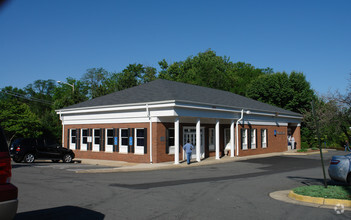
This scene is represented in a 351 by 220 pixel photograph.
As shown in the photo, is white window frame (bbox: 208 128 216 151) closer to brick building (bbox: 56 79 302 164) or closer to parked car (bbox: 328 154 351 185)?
brick building (bbox: 56 79 302 164)

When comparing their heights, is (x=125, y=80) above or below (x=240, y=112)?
above

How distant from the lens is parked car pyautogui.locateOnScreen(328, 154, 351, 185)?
37.3 feet

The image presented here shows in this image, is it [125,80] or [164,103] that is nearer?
[164,103]

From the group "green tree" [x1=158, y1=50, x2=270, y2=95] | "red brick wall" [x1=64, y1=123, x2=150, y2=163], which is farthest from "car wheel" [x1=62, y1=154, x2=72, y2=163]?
"green tree" [x1=158, y1=50, x2=270, y2=95]

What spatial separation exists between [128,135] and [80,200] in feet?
46.1

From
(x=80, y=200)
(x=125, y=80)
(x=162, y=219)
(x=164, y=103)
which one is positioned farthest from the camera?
(x=125, y=80)

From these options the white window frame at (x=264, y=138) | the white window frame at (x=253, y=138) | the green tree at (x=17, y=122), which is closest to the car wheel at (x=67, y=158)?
the green tree at (x=17, y=122)

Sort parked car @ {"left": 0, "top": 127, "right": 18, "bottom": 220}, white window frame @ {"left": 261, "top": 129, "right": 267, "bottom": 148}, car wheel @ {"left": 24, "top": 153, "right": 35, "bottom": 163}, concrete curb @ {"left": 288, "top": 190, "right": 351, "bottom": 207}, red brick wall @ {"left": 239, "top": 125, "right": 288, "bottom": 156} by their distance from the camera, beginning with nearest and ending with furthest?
parked car @ {"left": 0, "top": 127, "right": 18, "bottom": 220} < concrete curb @ {"left": 288, "top": 190, "right": 351, "bottom": 207} < car wheel @ {"left": 24, "top": 153, "right": 35, "bottom": 163} < red brick wall @ {"left": 239, "top": 125, "right": 288, "bottom": 156} < white window frame @ {"left": 261, "top": 129, "right": 267, "bottom": 148}

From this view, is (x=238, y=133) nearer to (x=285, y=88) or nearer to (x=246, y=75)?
(x=285, y=88)

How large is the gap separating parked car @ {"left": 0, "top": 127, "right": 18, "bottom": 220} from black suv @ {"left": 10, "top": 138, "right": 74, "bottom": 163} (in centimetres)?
1887

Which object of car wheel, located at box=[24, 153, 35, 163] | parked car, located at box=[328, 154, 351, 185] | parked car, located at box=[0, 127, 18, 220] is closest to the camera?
parked car, located at box=[0, 127, 18, 220]

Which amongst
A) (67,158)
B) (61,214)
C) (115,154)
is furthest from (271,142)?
(61,214)

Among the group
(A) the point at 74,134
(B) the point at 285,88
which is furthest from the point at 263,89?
(A) the point at 74,134

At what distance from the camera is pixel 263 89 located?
1871 inches
